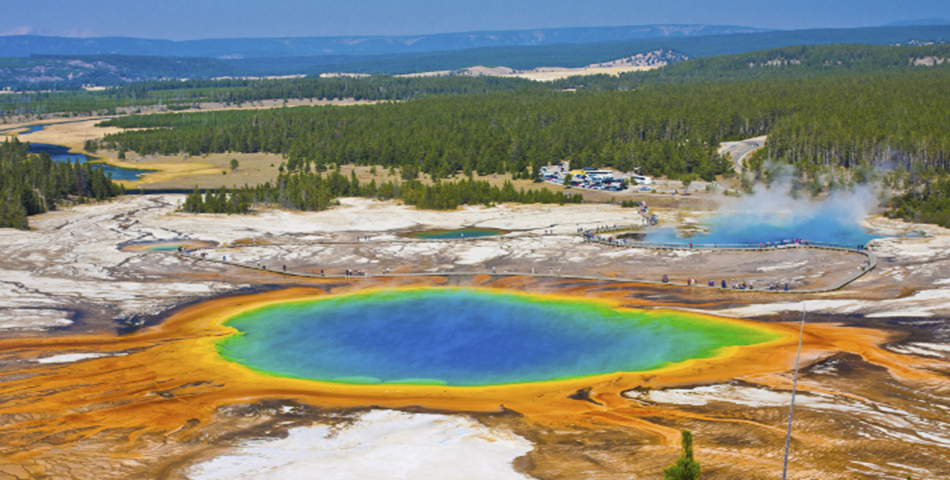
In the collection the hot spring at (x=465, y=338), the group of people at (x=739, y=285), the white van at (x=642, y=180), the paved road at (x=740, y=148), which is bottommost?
the hot spring at (x=465, y=338)

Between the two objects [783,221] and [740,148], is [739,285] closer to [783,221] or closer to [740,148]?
[783,221]

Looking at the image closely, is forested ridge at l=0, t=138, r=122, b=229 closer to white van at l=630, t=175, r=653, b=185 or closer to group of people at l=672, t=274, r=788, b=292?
white van at l=630, t=175, r=653, b=185

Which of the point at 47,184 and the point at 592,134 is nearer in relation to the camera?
the point at 47,184

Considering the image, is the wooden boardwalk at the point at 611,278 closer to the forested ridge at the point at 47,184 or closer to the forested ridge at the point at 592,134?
the forested ridge at the point at 592,134

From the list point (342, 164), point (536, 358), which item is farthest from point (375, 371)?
point (342, 164)

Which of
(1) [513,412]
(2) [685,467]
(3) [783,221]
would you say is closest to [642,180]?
(3) [783,221]

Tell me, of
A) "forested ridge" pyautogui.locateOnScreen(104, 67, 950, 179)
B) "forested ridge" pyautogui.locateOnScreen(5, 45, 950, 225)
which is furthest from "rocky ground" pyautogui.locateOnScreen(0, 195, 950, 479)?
"forested ridge" pyautogui.locateOnScreen(104, 67, 950, 179)

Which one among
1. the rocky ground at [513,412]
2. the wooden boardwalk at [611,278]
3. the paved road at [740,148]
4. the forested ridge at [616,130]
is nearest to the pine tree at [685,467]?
the rocky ground at [513,412]
